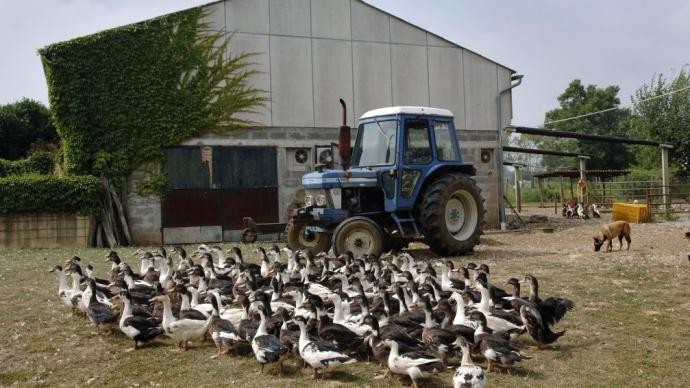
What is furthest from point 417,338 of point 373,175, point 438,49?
point 438,49

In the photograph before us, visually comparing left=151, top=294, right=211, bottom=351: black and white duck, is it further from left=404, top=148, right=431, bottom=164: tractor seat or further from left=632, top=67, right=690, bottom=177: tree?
left=632, top=67, right=690, bottom=177: tree

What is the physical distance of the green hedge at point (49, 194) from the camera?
17.9m

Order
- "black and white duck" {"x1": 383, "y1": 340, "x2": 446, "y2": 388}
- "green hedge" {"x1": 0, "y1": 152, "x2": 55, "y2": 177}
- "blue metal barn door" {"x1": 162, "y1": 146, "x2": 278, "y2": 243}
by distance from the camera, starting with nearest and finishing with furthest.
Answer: "black and white duck" {"x1": 383, "y1": 340, "x2": 446, "y2": 388}, "blue metal barn door" {"x1": 162, "y1": 146, "x2": 278, "y2": 243}, "green hedge" {"x1": 0, "y1": 152, "x2": 55, "y2": 177}

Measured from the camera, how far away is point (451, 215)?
14453 mm

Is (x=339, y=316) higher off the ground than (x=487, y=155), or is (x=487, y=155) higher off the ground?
(x=487, y=155)

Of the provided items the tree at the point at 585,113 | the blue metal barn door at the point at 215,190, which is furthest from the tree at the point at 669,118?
the blue metal barn door at the point at 215,190

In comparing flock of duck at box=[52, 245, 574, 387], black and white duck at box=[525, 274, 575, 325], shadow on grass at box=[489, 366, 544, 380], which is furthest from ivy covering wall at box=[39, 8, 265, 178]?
shadow on grass at box=[489, 366, 544, 380]

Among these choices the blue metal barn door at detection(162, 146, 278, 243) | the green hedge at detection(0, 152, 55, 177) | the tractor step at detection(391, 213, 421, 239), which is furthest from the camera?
the green hedge at detection(0, 152, 55, 177)

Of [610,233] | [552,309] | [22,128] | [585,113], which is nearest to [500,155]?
[610,233]

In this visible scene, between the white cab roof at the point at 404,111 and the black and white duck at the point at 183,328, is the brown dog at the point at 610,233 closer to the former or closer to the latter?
the white cab roof at the point at 404,111

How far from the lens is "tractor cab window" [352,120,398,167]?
45.7 feet

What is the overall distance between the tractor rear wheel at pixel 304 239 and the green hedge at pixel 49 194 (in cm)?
719

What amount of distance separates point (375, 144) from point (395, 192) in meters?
1.28

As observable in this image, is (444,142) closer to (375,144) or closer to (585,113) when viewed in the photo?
(375,144)
